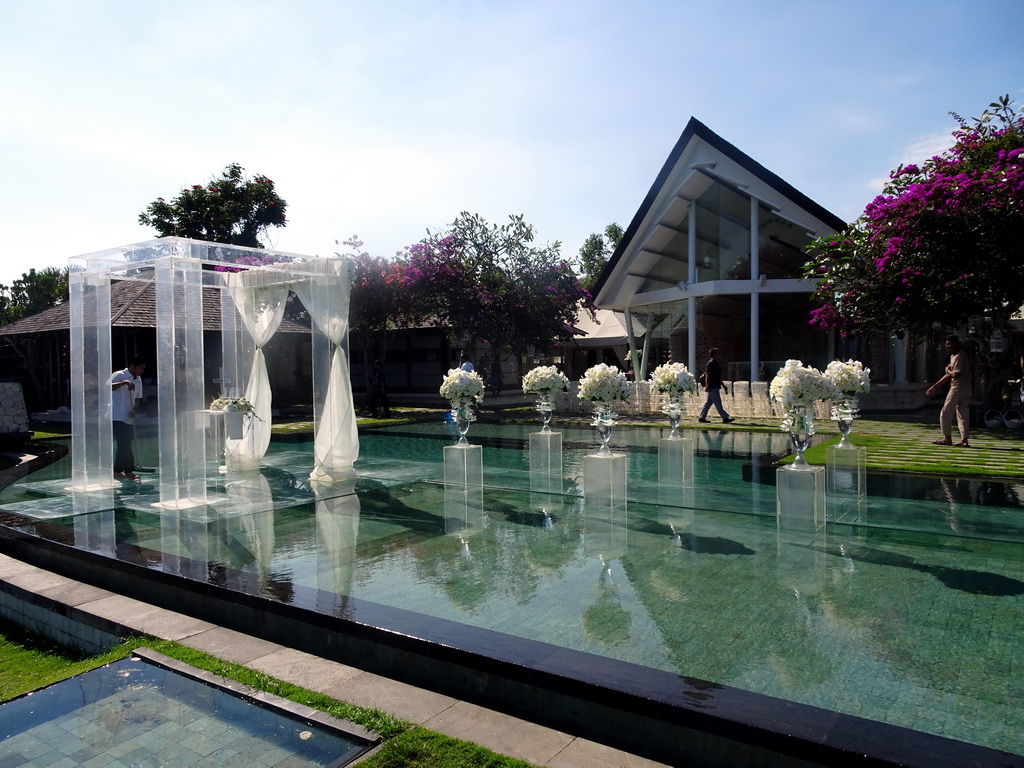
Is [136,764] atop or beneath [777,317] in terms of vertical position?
beneath

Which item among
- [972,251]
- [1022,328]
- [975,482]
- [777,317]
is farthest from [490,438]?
[1022,328]

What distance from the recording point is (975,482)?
854 cm

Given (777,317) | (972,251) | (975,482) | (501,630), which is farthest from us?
(777,317)

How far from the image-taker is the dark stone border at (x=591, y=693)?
9.12ft

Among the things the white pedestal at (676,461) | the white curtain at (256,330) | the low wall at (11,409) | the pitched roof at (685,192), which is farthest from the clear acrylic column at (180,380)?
the pitched roof at (685,192)

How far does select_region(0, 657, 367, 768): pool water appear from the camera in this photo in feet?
10.4

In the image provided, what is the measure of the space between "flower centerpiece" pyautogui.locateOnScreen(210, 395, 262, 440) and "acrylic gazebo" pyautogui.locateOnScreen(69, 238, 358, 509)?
0.31 meters

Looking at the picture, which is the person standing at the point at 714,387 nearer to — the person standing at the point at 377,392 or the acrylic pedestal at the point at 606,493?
the person standing at the point at 377,392

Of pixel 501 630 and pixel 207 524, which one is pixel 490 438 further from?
pixel 501 630

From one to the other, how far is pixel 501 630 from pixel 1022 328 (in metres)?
25.3

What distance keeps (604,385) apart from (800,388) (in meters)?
2.24

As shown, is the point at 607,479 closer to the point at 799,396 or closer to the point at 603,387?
the point at 603,387

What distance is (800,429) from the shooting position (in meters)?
6.30

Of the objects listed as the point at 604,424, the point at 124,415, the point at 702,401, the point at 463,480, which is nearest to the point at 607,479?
the point at 604,424
